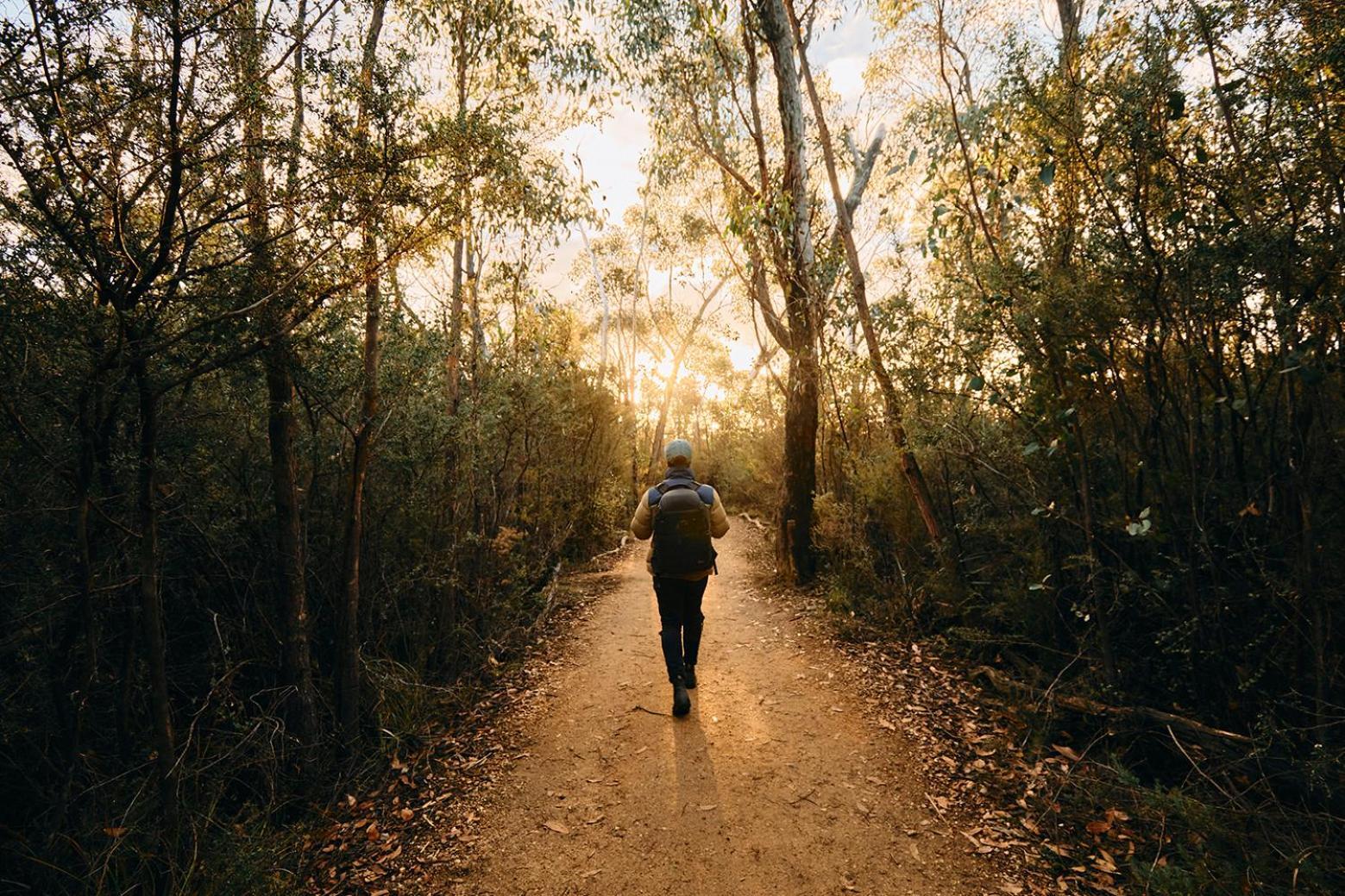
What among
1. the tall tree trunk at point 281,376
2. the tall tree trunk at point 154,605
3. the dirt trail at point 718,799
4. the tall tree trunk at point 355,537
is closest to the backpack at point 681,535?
the dirt trail at point 718,799

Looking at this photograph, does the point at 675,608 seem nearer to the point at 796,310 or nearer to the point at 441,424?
the point at 441,424

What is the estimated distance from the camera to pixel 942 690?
4762mm

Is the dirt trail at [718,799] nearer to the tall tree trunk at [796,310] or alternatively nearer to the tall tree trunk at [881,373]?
the tall tree trunk at [881,373]

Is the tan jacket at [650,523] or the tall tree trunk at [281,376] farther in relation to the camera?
the tan jacket at [650,523]

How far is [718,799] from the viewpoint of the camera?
3584mm

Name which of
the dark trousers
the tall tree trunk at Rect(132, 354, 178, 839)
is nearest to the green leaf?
the dark trousers

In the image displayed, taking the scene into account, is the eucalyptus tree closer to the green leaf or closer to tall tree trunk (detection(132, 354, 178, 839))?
the green leaf

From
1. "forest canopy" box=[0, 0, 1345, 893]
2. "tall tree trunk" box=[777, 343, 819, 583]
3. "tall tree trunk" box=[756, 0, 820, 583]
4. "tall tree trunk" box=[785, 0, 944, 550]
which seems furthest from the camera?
"tall tree trunk" box=[777, 343, 819, 583]

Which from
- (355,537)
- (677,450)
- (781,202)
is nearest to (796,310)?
(781,202)

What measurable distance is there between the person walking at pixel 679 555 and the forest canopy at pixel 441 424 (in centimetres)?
218

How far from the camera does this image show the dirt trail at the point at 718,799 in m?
3.00

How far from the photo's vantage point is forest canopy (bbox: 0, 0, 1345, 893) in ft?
8.46

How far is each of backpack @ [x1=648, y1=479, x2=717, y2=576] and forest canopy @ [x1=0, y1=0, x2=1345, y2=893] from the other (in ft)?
7.81

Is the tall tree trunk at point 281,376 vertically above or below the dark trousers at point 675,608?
above
